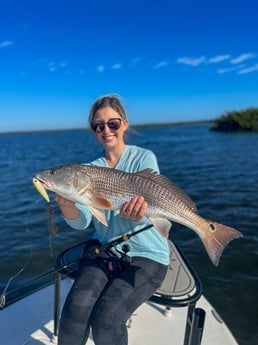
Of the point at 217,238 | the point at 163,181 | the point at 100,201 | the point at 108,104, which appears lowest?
the point at 217,238

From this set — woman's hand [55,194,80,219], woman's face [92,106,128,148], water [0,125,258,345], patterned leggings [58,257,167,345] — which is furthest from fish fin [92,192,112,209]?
water [0,125,258,345]

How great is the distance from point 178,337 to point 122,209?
5.60 feet

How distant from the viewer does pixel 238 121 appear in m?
57.1

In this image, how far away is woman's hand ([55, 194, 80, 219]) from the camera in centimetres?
343

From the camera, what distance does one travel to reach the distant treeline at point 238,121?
54862mm

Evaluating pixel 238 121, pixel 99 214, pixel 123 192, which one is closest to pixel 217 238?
pixel 123 192

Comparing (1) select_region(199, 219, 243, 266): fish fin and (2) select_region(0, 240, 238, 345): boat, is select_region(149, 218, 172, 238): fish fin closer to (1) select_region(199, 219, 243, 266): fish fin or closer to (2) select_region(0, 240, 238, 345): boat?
(1) select_region(199, 219, 243, 266): fish fin

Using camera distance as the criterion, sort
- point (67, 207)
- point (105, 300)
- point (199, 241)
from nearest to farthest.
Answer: point (105, 300) → point (67, 207) → point (199, 241)

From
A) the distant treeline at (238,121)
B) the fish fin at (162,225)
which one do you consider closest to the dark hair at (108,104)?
the fish fin at (162,225)

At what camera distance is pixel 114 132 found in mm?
3693

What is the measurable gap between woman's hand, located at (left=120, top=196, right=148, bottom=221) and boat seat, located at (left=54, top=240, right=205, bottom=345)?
2.56 ft

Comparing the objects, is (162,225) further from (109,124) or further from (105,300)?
(109,124)

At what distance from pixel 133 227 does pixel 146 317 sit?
1302mm

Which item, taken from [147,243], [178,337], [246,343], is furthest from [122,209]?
[246,343]
